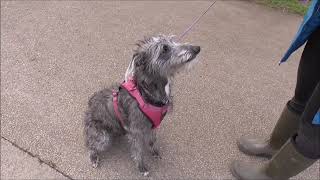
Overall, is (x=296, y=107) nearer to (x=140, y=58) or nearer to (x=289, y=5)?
(x=140, y=58)

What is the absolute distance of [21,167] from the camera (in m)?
3.46

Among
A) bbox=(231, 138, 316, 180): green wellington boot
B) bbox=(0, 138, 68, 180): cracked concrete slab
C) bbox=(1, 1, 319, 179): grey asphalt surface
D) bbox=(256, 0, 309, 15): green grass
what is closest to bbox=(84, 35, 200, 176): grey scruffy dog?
bbox=(1, 1, 319, 179): grey asphalt surface

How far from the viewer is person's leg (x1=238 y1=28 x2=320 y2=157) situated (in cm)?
278

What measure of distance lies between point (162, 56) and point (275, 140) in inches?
55.2

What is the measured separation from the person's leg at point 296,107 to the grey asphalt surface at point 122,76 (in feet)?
0.50

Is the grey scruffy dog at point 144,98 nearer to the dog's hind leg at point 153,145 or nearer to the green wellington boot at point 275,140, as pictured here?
the dog's hind leg at point 153,145

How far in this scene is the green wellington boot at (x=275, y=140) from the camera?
3226 mm

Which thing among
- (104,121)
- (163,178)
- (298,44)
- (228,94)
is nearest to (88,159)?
(104,121)

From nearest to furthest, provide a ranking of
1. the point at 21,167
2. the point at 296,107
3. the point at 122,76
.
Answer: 1. the point at 296,107
2. the point at 21,167
3. the point at 122,76

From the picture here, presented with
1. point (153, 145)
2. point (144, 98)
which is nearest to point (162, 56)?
point (144, 98)

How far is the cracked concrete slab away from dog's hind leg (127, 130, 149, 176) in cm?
65

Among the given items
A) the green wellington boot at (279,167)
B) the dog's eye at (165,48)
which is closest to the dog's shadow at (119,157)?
the green wellington boot at (279,167)

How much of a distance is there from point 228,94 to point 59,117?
5.76 ft

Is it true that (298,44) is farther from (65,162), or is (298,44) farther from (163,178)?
(65,162)
